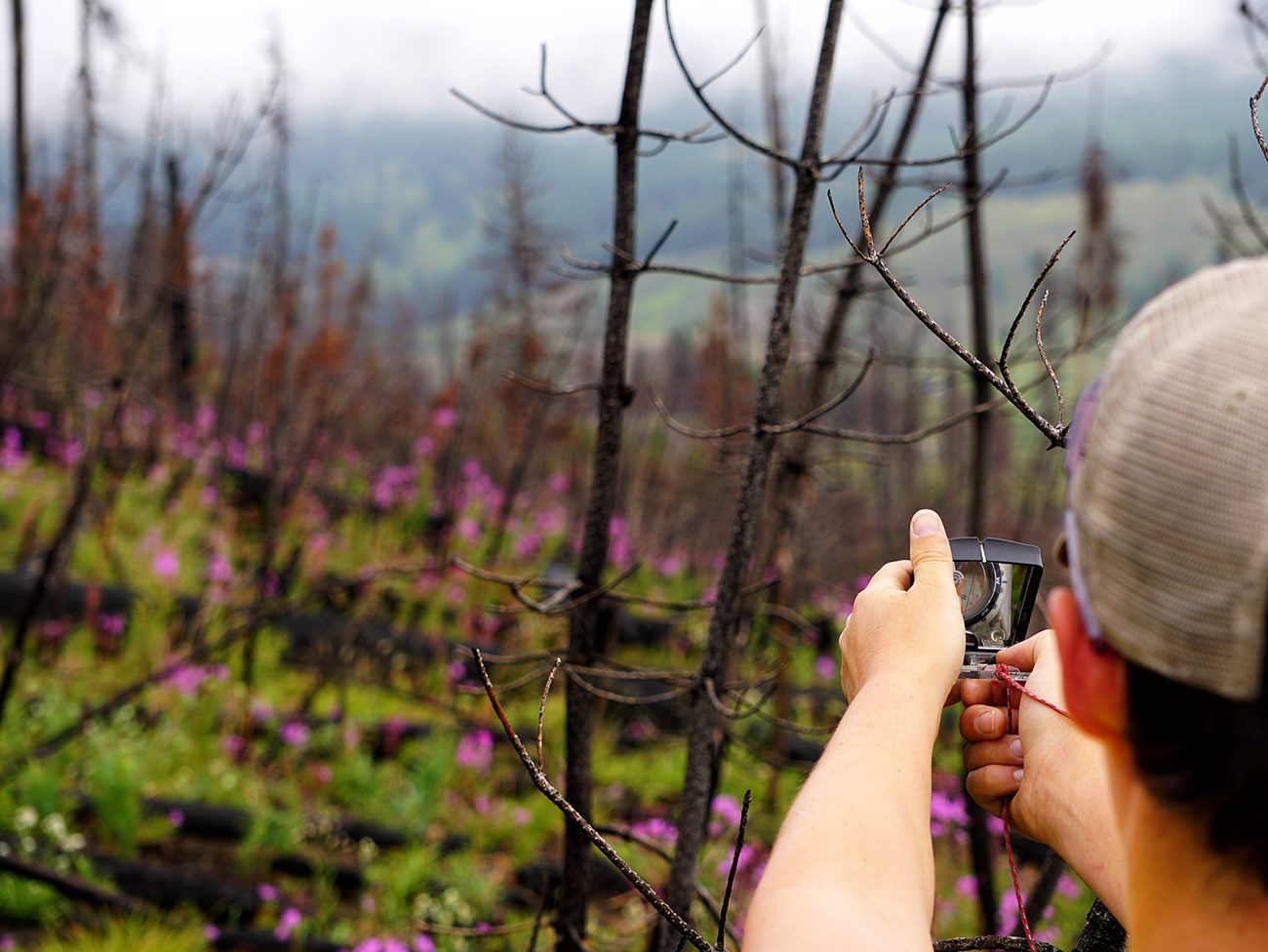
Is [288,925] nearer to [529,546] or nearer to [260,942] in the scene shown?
[260,942]

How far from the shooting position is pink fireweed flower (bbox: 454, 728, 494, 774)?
5098 mm

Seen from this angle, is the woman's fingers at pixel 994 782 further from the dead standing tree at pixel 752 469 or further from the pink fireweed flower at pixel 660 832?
the pink fireweed flower at pixel 660 832

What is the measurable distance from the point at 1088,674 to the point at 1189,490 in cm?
16

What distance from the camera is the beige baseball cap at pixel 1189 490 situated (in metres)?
0.57

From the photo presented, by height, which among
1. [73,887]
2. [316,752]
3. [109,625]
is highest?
[73,887]

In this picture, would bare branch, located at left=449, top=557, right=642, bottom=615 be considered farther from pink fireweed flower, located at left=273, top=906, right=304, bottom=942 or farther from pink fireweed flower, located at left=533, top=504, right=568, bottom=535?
pink fireweed flower, located at left=533, top=504, right=568, bottom=535

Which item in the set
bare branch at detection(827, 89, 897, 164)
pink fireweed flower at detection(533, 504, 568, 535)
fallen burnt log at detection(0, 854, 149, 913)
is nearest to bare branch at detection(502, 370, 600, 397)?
bare branch at detection(827, 89, 897, 164)

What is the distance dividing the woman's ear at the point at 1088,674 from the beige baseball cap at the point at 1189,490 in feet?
0.11

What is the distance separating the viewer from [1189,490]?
577 millimetres

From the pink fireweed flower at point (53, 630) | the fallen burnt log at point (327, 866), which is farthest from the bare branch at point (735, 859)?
the pink fireweed flower at point (53, 630)

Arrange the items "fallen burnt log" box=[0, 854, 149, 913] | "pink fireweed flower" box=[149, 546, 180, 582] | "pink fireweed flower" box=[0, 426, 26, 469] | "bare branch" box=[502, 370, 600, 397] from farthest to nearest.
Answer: "pink fireweed flower" box=[0, 426, 26, 469], "pink fireweed flower" box=[149, 546, 180, 582], "fallen burnt log" box=[0, 854, 149, 913], "bare branch" box=[502, 370, 600, 397]

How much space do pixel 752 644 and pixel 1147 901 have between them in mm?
6260

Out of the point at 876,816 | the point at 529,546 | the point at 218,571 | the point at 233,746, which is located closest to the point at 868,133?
the point at 876,816

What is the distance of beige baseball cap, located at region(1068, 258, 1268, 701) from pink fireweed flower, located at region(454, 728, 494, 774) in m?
4.83
